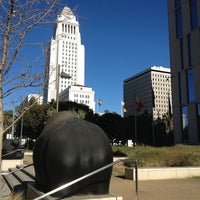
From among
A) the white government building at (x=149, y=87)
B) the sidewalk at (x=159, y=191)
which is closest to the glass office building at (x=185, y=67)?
the sidewalk at (x=159, y=191)

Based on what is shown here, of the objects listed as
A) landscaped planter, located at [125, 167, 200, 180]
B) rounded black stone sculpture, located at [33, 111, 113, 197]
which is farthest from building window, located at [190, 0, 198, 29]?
rounded black stone sculpture, located at [33, 111, 113, 197]

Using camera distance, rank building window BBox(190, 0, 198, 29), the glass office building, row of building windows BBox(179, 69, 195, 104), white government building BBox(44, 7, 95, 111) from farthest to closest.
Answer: building window BBox(190, 0, 198, 29)
row of building windows BBox(179, 69, 195, 104)
the glass office building
white government building BBox(44, 7, 95, 111)

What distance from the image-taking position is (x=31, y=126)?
174ft

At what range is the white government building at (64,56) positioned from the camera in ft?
21.0

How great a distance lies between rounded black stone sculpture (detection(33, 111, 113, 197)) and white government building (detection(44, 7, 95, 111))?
1130 mm

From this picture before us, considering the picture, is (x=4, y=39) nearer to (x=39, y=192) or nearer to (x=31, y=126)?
(x=39, y=192)

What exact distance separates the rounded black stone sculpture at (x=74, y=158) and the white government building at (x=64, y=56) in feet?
3.71

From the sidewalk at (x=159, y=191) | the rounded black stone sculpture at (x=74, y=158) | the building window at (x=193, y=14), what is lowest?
the sidewalk at (x=159, y=191)

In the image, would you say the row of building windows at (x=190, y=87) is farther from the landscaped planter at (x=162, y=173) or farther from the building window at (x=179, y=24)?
the landscaped planter at (x=162, y=173)

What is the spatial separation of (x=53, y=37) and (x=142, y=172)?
773 centimetres

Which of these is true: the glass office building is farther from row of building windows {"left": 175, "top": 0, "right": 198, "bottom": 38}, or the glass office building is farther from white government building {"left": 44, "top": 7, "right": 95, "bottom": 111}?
white government building {"left": 44, "top": 7, "right": 95, "bottom": 111}

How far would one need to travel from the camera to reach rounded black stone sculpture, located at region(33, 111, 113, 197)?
6.10 m

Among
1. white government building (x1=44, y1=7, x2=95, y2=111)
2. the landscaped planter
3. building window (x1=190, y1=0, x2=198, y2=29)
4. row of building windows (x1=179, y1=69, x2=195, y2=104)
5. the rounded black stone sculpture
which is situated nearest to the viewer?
the rounded black stone sculpture

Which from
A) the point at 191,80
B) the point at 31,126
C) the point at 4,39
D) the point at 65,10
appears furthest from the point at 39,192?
the point at 31,126
